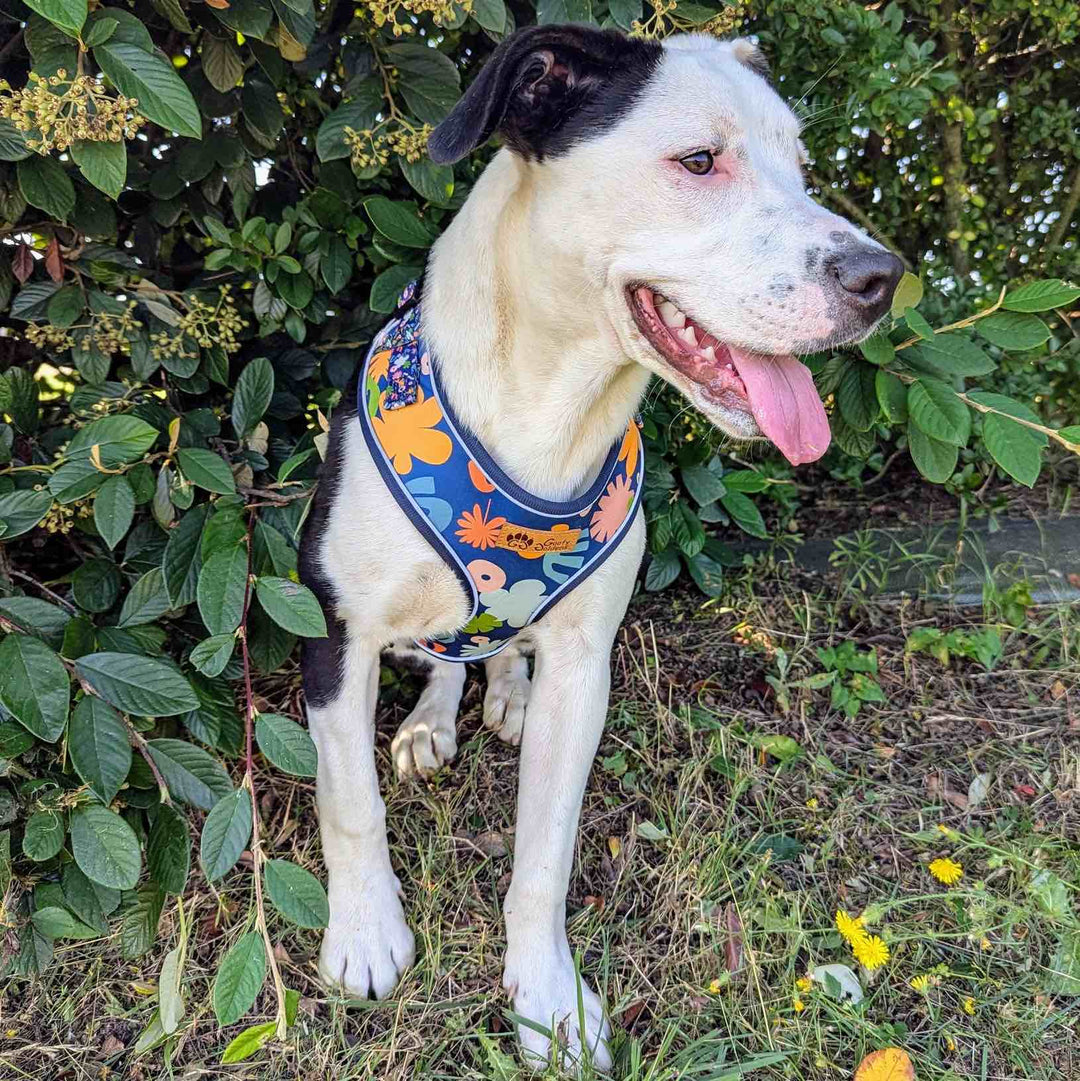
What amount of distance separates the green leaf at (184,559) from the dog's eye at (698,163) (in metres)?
1.13

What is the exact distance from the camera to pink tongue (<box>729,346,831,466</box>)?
162 cm

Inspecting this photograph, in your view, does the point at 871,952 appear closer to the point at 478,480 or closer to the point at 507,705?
the point at 507,705

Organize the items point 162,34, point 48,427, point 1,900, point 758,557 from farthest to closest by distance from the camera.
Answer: point 758,557 < point 48,427 < point 162,34 < point 1,900

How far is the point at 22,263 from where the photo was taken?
214 centimetres

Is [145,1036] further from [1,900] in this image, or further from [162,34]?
[162,34]

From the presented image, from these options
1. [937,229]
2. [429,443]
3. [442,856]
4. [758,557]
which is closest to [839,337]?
[429,443]

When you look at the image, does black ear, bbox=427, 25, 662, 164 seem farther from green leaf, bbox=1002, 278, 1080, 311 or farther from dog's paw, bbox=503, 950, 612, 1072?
dog's paw, bbox=503, 950, 612, 1072

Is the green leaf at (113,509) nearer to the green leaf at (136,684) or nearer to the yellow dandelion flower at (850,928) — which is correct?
the green leaf at (136,684)

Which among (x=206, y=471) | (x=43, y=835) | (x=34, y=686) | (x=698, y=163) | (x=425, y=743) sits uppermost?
(x=698, y=163)

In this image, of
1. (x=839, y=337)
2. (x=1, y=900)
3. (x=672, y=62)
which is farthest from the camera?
(x=1, y=900)

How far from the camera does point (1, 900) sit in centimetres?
185

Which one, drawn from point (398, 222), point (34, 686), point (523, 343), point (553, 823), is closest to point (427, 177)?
point (398, 222)

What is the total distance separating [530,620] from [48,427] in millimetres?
1335

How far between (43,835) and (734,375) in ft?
4.81
